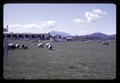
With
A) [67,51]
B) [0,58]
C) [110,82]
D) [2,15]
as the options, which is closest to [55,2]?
[2,15]

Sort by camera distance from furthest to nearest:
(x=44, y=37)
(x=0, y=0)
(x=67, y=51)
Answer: (x=67, y=51)
(x=44, y=37)
(x=0, y=0)

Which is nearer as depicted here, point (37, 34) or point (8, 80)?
point (8, 80)

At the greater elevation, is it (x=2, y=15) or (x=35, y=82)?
(x=2, y=15)

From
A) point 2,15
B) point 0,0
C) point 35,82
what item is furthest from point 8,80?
point 0,0

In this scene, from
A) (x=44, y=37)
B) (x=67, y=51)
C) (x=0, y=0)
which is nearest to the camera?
(x=0, y=0)

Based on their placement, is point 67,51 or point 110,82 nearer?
point 110,82

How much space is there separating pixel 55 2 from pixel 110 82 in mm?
1031

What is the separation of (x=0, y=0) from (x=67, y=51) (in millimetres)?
6966

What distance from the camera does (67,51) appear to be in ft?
30.2

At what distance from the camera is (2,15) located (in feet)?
7.78

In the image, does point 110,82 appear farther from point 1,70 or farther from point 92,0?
point 1,70

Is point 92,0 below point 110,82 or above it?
above

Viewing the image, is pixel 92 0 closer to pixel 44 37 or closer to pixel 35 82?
pixel 44 37

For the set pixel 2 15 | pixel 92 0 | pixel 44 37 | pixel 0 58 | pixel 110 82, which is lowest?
pixel 110 82
